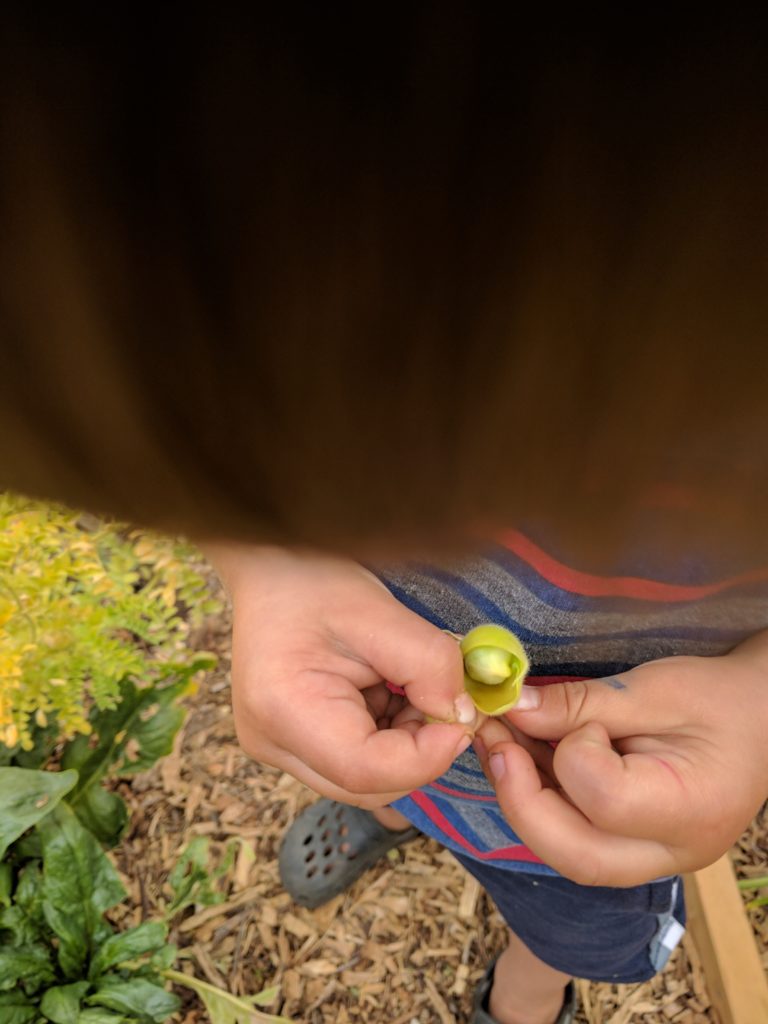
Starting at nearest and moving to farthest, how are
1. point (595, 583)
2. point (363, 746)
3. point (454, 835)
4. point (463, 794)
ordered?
point (363, 746)
point (595, 583)
point (463, 794)
point (454, 835)

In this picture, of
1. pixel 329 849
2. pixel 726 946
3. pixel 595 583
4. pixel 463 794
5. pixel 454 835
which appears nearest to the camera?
pixel 595 583

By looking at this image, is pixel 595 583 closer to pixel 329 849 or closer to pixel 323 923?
pixel 329 849

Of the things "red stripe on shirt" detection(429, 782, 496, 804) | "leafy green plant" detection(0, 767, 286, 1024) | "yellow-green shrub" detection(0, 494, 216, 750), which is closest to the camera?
"red stripe on shirt" detection(429, 782, 496, 804)

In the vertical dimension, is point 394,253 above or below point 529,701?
below

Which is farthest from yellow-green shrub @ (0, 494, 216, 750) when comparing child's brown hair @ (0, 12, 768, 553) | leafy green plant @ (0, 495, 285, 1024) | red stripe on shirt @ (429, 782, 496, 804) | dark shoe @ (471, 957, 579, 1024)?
child's brown hair @ (0, 12, 768, 553)

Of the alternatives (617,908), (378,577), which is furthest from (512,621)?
(617,908)

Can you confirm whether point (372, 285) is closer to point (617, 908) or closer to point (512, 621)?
point (512, 621)

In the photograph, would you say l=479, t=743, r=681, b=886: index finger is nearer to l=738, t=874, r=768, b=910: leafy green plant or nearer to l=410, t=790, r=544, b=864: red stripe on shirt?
l=410, t=790, r=544, b=864: red stripe on shirt

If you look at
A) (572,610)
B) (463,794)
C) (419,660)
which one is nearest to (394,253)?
(419,660)
